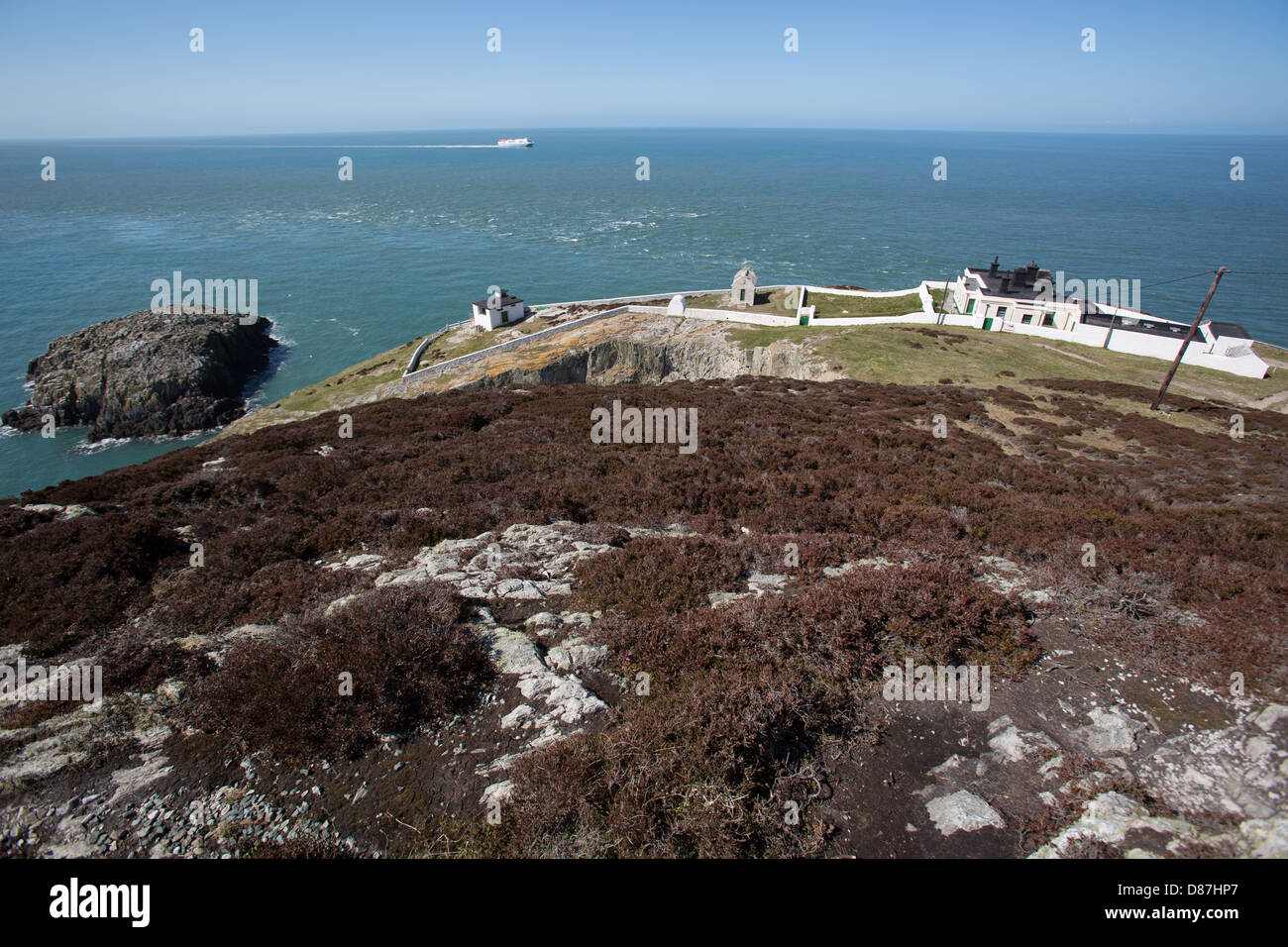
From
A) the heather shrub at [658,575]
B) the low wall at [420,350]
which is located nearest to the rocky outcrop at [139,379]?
the low wall at [420,350]

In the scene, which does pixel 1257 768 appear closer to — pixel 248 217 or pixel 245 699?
pixel 245 699

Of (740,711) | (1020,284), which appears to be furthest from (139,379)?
(1020,284)

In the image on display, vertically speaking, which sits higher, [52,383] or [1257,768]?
[52,383]

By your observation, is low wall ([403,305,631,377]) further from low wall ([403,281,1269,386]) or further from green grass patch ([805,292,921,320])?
green grass patch ([805,292,921,320])

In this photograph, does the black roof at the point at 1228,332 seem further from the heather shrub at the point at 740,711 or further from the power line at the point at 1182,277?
the heather shrub at the point at 740,711

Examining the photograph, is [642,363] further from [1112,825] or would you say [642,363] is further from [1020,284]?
[1112,825]

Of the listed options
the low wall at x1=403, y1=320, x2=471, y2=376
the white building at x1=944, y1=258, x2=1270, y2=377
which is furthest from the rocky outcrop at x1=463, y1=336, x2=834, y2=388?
the white building at x1=944, y1=258, x2=1270, y2=377
